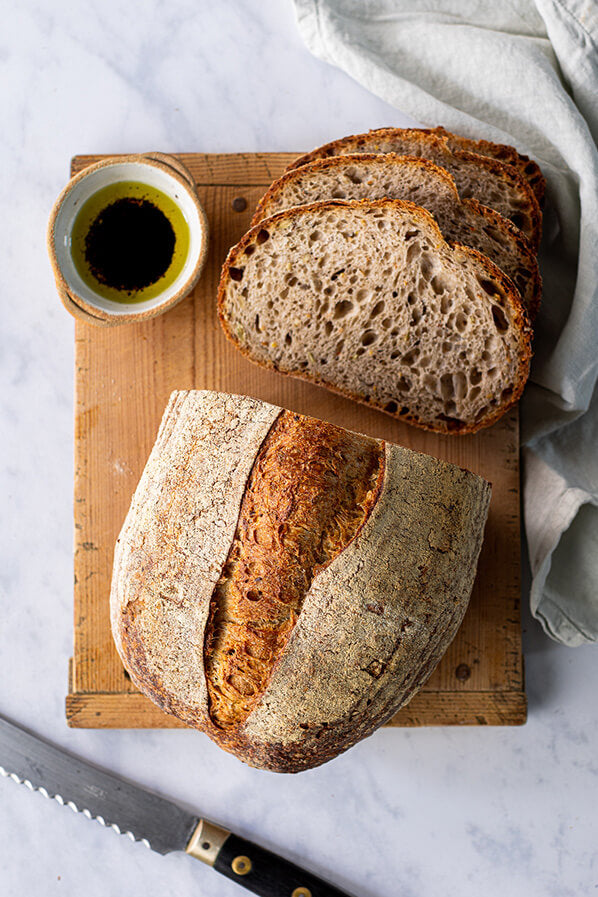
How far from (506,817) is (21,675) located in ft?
5.25

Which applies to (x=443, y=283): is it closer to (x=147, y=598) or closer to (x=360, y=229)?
(x=360, y=229)

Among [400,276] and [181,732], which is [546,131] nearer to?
[400,276]

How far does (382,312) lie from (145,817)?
1657mm

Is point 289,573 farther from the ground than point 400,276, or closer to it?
closer to it

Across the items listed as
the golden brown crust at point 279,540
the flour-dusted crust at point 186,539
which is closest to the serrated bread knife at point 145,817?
the flour-dusted crust at point 186,539

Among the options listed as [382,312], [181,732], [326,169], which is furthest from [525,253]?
[181,732]

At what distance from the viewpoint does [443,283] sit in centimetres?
208

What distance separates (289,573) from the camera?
5.76 feet

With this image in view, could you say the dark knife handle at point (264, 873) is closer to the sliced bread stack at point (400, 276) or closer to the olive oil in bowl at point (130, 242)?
the sliced bread stack at point (400, 276)

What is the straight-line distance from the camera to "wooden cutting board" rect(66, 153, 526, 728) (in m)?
2.31

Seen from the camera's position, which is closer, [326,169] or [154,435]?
[326,169]

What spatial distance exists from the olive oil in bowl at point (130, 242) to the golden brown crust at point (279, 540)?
722 millimetres

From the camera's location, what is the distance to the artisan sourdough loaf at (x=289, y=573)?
1749 millimetres

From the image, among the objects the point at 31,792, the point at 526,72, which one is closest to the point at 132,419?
the point at 31,792
